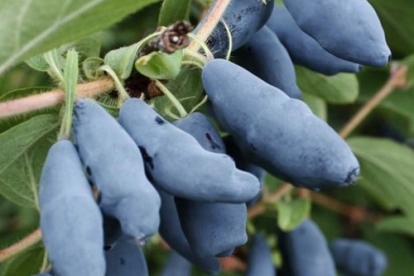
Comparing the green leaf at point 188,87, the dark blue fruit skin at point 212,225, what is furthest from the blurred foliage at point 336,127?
the dark blue fruit skin at point 212,225

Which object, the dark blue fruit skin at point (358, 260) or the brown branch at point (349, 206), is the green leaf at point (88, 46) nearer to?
the brown branch at point (349, 206)

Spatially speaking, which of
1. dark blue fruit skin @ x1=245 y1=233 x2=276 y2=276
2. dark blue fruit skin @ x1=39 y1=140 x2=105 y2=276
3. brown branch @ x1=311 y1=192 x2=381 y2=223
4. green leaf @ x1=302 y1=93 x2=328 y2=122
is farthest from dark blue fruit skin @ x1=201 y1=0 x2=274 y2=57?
brown branch @ x1=311 y1=192 x2=381 y2=223

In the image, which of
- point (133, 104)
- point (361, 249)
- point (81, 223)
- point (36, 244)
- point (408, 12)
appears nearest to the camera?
point (81, 223)

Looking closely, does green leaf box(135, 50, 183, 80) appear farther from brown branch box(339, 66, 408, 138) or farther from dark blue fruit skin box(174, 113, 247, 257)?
brown branch box(339, 66, 408, 138)

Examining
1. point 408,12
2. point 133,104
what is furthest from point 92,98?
point 408,12

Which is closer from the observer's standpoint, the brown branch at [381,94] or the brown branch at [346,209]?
the brown branch at [381,94]

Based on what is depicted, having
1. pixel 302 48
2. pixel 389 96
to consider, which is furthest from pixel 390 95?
pixel 302 48

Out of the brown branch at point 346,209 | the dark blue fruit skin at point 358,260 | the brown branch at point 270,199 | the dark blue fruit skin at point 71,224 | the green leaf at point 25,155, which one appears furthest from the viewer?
the brown branch at point 346,209

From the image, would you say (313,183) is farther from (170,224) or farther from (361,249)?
(361,249)
